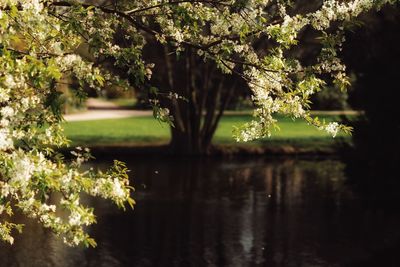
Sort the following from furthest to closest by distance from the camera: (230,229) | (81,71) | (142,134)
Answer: (142,134) < (230,229) < (81,71)

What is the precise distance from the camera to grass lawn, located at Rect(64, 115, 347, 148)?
37812mm

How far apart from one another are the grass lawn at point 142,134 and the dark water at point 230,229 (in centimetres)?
979

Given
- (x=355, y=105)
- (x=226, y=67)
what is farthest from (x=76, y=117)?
(x=226, y=67)

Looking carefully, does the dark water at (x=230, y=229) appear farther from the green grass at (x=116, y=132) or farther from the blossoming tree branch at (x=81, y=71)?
the green grass at (x=116, y=132)

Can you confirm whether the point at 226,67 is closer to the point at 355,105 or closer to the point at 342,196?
the point at 355,105

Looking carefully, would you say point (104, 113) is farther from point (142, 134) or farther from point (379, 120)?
point (379, 120)

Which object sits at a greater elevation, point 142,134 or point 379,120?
point 379,120

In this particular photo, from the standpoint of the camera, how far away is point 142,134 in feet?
140

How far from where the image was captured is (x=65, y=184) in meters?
6.09

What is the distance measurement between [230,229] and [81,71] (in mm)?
10194

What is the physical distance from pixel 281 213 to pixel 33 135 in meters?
13.2

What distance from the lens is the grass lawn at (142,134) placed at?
3781 centimetres

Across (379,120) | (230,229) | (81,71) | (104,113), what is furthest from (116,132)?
(81,71)

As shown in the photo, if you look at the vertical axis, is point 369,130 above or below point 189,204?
above
